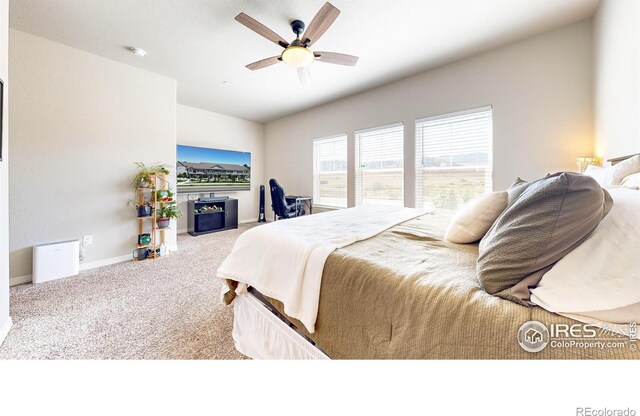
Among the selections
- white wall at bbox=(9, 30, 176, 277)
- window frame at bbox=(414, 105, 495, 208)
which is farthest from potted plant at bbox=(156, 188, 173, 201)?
window frame at bbox=(414, 105, 495, 208)

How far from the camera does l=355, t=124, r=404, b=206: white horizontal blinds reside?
144 inches

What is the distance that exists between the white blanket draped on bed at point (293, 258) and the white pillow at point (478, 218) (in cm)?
44

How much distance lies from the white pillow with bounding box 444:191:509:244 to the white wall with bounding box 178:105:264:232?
16.4 feet

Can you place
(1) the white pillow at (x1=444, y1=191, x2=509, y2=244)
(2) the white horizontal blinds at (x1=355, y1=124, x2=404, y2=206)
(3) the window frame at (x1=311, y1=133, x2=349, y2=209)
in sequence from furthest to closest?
(3) the window frame at (x1=311, y1=133, x2=349, y2=209), (2) the white horizontal blinds at (x1=355, y1=124, x2=404, y2=206), (1) the white pillow at (x1=444, y1=191, x2=509, y2=244)

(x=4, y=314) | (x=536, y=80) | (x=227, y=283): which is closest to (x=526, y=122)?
(x=536, y=80)

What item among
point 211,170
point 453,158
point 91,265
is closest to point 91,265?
point 91,265

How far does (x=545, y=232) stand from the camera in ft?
2.13

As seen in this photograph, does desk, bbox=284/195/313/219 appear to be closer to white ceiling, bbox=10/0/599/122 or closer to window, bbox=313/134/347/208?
window, bbox=313/134/347/208

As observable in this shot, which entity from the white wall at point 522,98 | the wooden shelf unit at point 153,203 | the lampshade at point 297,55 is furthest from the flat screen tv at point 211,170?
the white wall at point 522,98

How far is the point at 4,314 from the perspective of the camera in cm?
152

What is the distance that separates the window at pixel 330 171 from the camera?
450 cm

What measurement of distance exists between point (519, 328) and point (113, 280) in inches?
131

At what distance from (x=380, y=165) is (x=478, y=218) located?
2.86m
